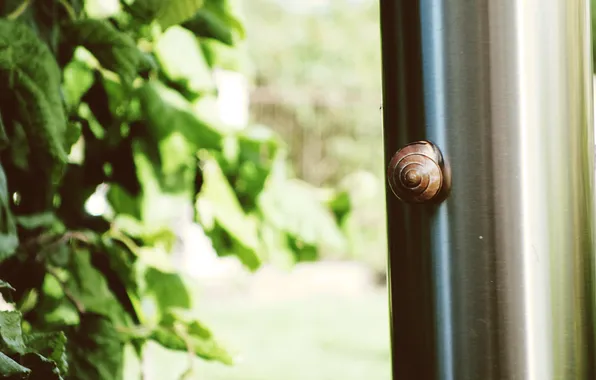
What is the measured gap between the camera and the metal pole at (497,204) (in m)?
0.61

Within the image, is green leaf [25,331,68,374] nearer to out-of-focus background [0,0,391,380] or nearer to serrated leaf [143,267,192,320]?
out-of-focus background [0,0,391,380]

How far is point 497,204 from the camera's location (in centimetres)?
61

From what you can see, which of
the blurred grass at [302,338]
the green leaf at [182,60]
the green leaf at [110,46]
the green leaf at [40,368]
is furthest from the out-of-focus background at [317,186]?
the green leaf at [40,368]

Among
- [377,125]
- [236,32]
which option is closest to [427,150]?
[236,32]

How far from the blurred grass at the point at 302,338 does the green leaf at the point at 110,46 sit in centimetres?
391

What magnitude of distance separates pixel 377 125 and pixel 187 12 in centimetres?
1393

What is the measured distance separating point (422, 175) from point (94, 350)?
0.48 meters

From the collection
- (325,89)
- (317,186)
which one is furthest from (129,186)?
(325,89)

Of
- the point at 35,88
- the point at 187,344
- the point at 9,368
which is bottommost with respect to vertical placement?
the point at 187,344

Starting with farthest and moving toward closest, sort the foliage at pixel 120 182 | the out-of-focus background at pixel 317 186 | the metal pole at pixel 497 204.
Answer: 1. the out-of-focus background at pixel 317 186
2. the foliage at pixel 120 182
3. the metal pole at pixel 497 204

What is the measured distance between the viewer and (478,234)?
2.01 ft

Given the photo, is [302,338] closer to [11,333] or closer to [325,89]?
[325,89]

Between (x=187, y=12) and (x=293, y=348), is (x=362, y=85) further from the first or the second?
(x=187, y=12)

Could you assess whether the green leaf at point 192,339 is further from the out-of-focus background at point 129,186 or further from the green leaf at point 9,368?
the green leaf at point 9,368
